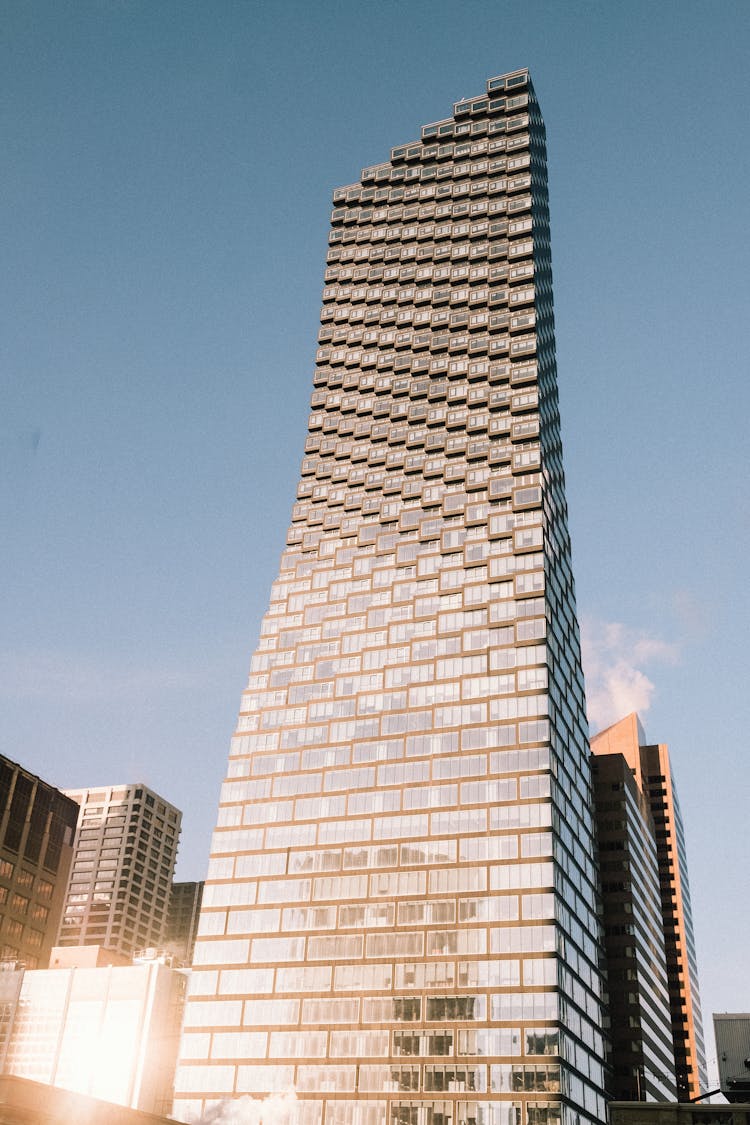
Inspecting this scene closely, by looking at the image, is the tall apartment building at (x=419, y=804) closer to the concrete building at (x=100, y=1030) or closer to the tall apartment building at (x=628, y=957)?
the concrete building at (x=100, y=1030)

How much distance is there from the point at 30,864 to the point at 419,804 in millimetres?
68907

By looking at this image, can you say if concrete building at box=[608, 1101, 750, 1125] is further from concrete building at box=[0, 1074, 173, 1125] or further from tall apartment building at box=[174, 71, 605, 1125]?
concrete building at box=[0, 1074, 173, 1125]

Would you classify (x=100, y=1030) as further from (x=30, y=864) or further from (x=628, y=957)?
(x=628, y=957)

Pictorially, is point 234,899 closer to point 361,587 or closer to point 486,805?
point 486,805

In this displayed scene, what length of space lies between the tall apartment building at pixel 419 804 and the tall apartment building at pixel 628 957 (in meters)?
25.9

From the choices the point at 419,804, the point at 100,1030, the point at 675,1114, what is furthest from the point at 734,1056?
the point at 100,1030

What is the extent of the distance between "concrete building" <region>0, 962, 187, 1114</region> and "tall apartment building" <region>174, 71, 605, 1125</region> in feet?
41.5

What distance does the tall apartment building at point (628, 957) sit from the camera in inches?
6624

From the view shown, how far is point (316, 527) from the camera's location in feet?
618

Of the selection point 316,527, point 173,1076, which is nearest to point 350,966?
point 173,1076

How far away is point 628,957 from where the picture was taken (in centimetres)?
17475

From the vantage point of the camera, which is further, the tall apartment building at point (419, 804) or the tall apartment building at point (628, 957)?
the tall apartment building at point (628, 957)

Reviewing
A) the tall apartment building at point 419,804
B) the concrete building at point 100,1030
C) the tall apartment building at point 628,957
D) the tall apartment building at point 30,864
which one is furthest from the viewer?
the tall apartment building at point 628,957

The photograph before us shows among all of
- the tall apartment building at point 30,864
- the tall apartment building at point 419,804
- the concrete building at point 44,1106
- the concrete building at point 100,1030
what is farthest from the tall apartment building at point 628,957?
the concrete building at point 44,1106
